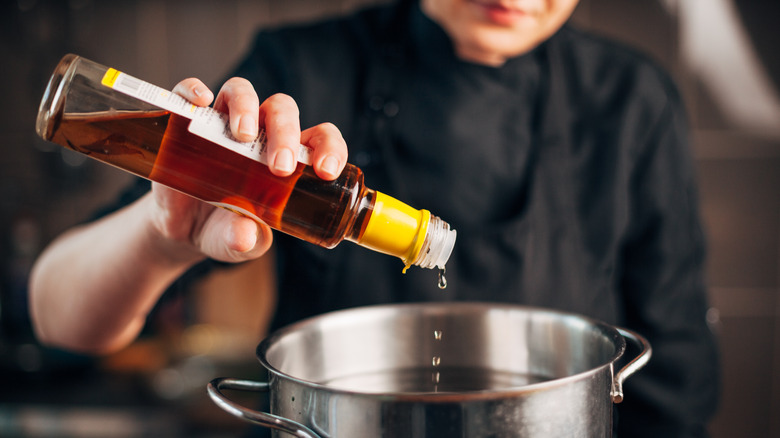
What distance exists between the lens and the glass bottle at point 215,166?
19.6 inches

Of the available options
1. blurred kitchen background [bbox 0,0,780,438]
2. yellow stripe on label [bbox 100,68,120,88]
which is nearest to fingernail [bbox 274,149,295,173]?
yellow stripe on label [bbox 100,68,120,88]

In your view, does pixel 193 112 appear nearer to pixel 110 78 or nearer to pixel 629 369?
pixel 110 78

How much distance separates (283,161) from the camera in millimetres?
475

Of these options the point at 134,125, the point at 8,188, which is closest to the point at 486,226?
the point at 134,125

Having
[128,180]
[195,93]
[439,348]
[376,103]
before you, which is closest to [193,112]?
[195,93]

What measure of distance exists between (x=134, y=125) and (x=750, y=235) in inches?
66.2

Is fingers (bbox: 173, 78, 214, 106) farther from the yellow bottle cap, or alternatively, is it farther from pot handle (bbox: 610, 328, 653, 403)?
pot handle (bbox: 610, 328, 653, 403)

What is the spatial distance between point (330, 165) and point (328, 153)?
0.01m

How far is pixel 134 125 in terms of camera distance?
1.69 feet

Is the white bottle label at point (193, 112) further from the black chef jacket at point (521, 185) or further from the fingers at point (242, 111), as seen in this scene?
the black chef jacket at point (521, 185)

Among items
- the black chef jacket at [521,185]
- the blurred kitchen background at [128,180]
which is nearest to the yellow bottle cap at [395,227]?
the black chef jacket at [521,185]

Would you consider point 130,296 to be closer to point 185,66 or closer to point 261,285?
point 261,285

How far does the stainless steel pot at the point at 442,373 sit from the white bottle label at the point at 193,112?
15cm

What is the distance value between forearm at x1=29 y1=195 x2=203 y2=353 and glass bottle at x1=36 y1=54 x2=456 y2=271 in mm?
161
